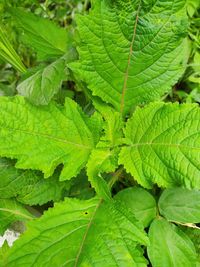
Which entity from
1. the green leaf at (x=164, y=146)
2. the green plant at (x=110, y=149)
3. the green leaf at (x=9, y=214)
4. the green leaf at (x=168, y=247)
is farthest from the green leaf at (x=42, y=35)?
the green leaf at (x=168, y=247)

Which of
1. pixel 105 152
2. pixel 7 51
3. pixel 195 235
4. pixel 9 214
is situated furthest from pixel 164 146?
pixel 7 51

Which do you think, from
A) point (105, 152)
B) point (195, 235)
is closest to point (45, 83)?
point (105, 152)

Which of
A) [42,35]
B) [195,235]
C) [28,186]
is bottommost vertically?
[195,235]

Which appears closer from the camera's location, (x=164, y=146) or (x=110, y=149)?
(x=164, y=146)

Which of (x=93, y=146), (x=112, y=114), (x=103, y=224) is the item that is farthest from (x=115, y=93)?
(x=103, y=224)

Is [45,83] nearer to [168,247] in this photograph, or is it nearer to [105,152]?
[105,152]

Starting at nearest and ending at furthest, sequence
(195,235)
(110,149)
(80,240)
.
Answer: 1. (80,240)
2. (110,149)
3. (195,235)

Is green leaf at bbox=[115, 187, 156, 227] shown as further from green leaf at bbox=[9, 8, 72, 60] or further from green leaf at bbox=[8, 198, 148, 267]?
green leaf at bbox=[9, 8, 72, 60]

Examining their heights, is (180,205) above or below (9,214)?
above

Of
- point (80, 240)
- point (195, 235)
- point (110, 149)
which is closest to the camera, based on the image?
point (80, 240)
